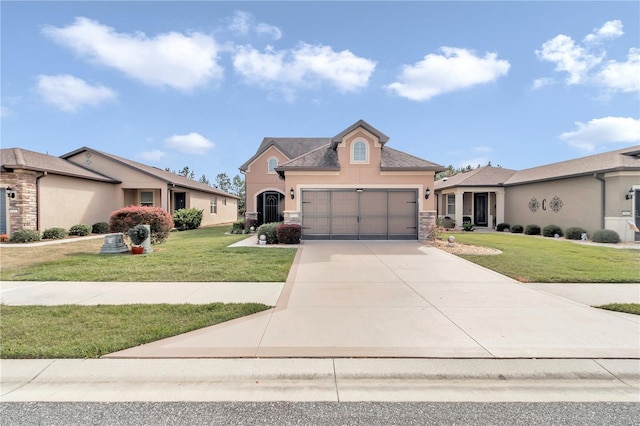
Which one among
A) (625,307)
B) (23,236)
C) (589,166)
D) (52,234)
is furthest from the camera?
(589,166)

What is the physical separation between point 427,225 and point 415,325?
1060 cm

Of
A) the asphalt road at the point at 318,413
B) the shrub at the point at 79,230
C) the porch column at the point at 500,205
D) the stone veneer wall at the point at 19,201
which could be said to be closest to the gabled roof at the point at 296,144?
the shrub at the point at 79,230

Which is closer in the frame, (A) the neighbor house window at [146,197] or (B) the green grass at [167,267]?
(B) the green grass at [167,267]

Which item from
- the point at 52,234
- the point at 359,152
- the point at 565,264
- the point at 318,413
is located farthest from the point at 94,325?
the point at 52,234

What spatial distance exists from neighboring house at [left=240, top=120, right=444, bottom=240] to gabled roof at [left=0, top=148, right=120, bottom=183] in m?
11.9

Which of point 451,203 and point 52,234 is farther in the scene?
point 451,203

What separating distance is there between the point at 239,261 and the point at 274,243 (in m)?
4.43

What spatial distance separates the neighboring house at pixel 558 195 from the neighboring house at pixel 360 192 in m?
8.77

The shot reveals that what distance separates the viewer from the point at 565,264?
9.10m

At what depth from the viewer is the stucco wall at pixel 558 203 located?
15.8m

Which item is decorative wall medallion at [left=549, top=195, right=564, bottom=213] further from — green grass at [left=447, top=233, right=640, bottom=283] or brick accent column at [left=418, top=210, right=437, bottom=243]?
brick accent column at [left=418, top=210, right=437, bottom=243]

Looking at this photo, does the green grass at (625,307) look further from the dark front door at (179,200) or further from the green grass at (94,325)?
the dark front door at (179,200)

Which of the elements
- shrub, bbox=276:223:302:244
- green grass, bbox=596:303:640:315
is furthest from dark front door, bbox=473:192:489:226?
green grass, bbox=596:303:640:315

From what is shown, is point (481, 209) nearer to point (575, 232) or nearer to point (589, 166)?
point (575, 232)
